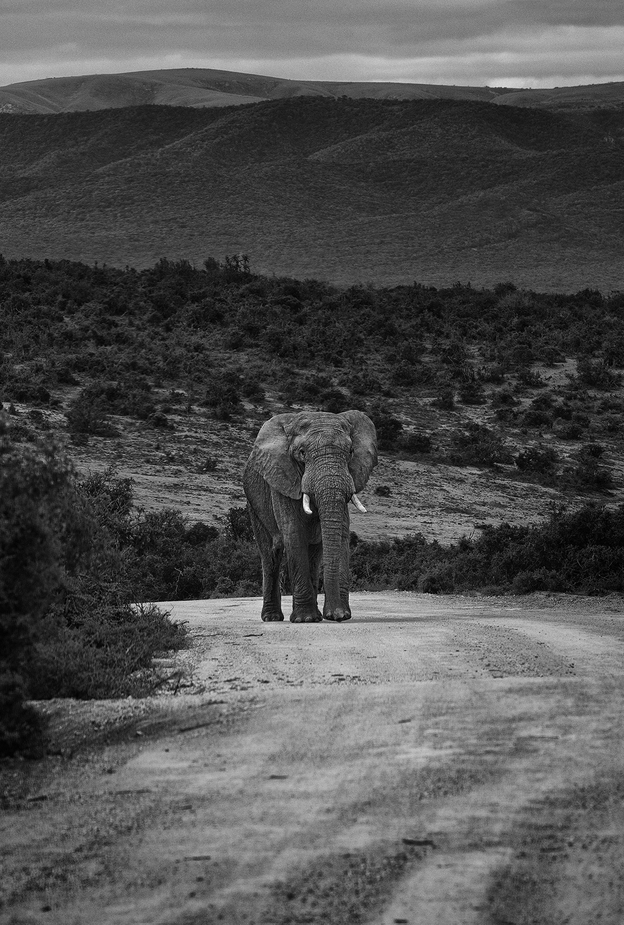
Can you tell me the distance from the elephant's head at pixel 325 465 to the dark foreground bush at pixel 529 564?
15.6ft

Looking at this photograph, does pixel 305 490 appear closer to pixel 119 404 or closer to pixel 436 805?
pixel 436 805

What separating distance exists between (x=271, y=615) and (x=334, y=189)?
97087 millimetres

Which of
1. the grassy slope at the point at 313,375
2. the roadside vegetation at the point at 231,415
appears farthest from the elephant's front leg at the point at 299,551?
the grassy slope at the point at 313,375

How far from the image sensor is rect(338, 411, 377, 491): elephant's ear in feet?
52.3

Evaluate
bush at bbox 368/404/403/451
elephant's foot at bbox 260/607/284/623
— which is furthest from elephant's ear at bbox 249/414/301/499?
bush at bbox 368/404/403/451

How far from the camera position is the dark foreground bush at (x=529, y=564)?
19.8 m

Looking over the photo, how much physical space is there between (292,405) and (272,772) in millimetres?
32108

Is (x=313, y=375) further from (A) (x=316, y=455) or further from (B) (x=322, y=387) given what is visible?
(A) (x=316, y=455)

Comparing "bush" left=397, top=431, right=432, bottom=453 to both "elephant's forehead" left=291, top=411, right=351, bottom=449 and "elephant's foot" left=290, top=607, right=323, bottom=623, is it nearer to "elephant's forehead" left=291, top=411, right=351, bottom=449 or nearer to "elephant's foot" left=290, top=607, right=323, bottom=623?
"elephant's forehead" left=291, top=411, right=351, bottom=449

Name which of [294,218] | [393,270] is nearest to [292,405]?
[393,270]

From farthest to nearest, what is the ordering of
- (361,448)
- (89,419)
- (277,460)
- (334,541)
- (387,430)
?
(387,430) < (89,419) < (361,448) < (277,460) < (334,541)

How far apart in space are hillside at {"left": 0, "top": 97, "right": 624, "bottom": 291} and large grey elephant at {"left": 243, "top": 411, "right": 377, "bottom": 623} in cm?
6624

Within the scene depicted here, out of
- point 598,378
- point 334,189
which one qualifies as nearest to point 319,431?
point 598,378

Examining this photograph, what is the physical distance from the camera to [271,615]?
16188mm
